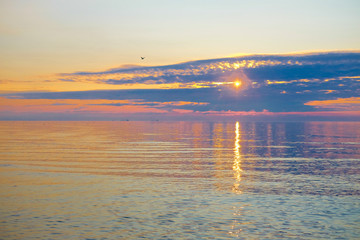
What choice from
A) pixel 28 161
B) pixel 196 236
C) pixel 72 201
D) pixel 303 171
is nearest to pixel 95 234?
pixel 196 236

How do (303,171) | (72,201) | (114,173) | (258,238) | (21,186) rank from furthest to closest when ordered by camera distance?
(303,171), (114,173), (21,186), (72,201), (258,238)

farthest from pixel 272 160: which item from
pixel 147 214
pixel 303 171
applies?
pixel 147 214

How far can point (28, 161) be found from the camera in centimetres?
5028

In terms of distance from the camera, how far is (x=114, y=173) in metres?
41.2

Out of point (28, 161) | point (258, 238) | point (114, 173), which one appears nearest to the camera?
point (258, 238)

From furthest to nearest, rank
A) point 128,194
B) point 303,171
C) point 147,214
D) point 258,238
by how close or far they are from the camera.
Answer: point 303,171 < point 128,194 < point 147,214 < point 258,238

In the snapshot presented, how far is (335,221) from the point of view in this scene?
77.0 ft

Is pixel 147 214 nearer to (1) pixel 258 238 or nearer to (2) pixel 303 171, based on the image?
(1) pixel 258 238

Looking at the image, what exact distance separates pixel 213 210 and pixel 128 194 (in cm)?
822

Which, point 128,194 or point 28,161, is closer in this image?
point 128,194

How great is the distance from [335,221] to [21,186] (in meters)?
26.1

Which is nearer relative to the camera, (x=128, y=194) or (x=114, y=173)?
(x=128, y=194)

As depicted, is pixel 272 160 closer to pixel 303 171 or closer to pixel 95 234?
pixel 303 171

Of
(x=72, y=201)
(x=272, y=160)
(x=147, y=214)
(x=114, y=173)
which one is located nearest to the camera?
(x=147, y=214)
